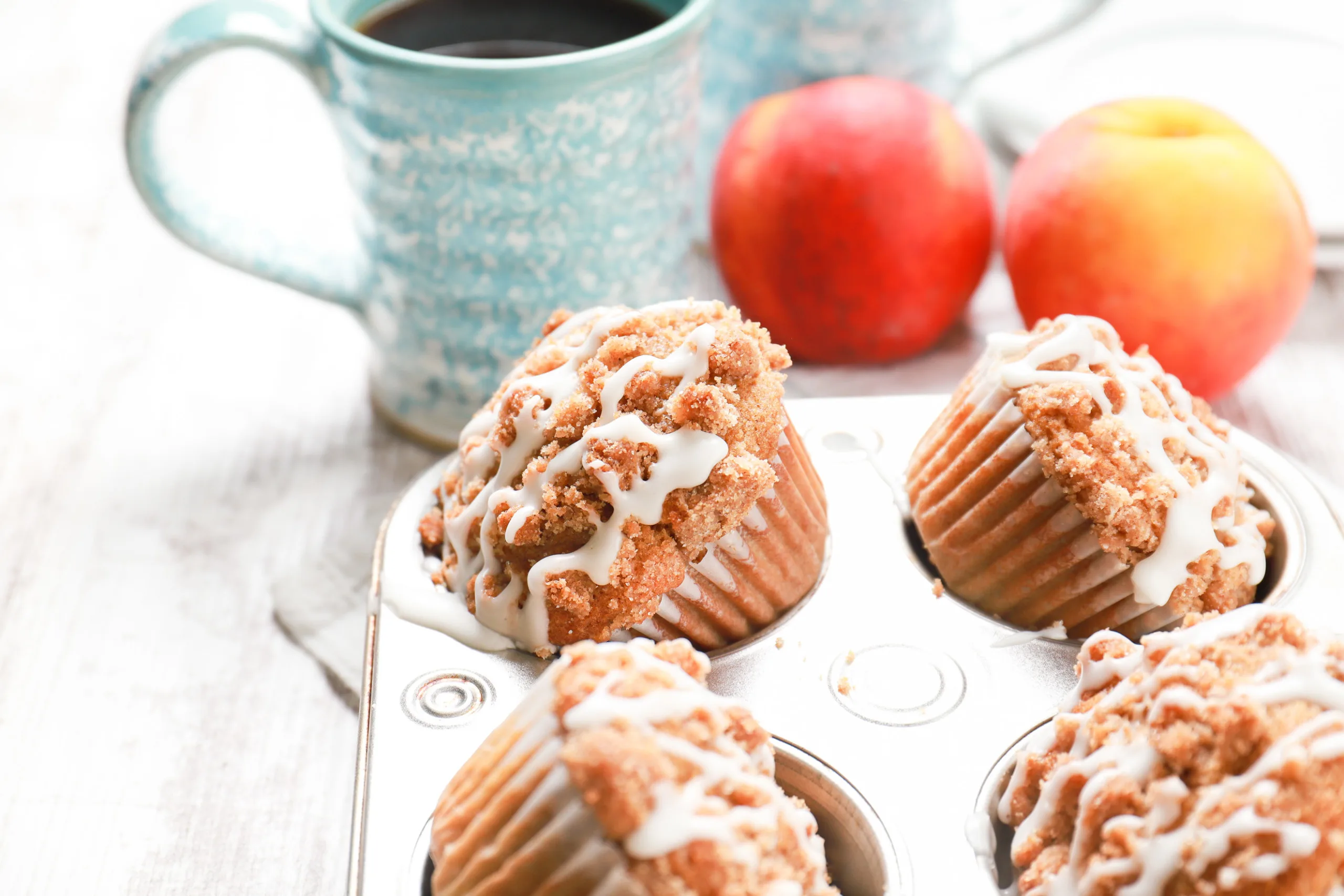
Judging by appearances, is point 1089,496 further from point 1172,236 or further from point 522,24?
point 522,24

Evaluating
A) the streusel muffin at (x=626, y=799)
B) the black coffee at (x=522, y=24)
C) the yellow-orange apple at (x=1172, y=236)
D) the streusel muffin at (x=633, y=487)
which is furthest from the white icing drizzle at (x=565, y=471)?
the yellow-orange apple at (x=1172, y=236)

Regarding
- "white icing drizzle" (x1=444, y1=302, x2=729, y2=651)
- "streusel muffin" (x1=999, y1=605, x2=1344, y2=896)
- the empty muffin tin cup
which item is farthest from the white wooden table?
"streusel muffin" (x1=999, y1=605, x2=1344, y2=896)

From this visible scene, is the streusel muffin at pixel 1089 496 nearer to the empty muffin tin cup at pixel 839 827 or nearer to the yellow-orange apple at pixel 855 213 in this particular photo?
the empty muffin tin cup at pixel 839 827

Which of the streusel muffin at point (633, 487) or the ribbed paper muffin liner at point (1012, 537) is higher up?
the streusel muffin at point (633, 487)

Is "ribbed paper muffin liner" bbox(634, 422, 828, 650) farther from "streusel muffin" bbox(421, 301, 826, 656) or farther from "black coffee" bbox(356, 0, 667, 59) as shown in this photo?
"black coffee" bbox(356, 0, 667, 59)

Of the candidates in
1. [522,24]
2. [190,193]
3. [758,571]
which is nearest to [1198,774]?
[758,571]

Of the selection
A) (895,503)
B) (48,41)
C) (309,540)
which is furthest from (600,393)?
(48,41)

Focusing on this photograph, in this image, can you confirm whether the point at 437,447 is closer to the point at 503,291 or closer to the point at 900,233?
the point at 503,291
